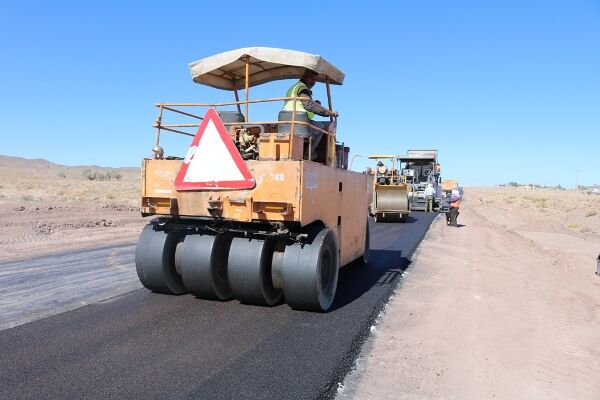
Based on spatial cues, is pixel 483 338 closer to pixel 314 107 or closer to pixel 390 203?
pixel 314 107

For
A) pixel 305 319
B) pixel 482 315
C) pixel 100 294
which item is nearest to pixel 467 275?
pixel 482 315

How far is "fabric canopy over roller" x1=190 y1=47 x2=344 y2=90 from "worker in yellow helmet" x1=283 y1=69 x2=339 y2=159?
0.40 ft

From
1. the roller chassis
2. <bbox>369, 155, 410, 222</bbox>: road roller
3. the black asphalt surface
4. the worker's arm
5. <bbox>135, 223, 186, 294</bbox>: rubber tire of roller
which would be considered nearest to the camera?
the black asphalt surface

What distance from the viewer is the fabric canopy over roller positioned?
6.43 meters

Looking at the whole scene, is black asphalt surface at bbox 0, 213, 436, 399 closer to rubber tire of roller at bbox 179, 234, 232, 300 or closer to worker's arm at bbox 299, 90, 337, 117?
rubber tire of roller at bbox 179, 234, 232, 300

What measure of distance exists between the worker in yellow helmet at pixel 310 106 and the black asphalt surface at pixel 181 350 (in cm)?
220

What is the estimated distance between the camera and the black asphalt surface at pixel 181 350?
3670 mm

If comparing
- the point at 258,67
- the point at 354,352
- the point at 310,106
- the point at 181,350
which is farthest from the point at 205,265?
the point at 258,67

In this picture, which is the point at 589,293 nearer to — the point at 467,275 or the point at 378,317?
the point at 467,275

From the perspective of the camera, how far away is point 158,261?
6.09 metres

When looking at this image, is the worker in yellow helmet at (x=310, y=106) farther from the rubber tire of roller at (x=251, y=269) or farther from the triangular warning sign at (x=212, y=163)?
the rubber tire of roller at (x=251, y=269)

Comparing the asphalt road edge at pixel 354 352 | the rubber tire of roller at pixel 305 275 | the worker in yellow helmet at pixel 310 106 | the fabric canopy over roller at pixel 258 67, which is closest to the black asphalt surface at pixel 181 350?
the asphalt road edge at pixel 354 352

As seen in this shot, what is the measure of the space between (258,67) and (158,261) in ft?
10.3

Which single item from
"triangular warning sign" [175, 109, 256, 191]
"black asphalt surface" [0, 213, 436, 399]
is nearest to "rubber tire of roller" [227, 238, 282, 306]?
"black asphalt surface" [0, 213, 436, 399]
